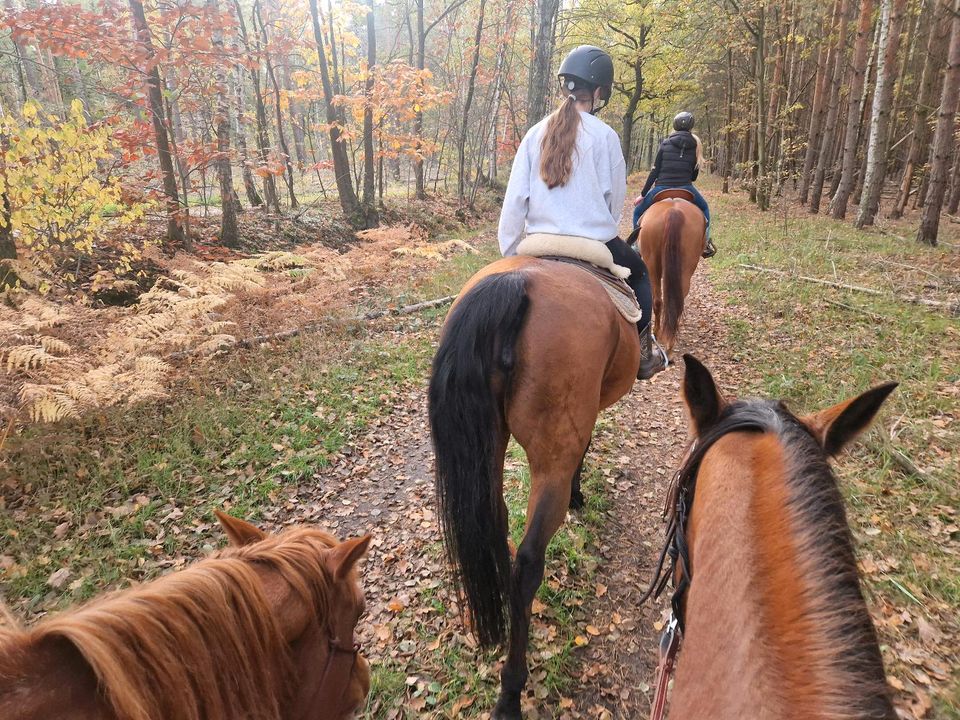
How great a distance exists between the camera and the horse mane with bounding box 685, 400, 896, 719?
2.68 feet

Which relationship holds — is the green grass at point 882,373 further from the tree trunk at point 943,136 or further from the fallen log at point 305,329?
the fallen log at point 305,329

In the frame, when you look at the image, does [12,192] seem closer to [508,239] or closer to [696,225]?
[508,239]

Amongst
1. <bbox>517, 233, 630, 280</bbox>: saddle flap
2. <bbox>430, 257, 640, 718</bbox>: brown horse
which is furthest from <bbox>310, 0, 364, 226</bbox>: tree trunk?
<bbox>430, 257, 640, 718</bbox>: brown horse

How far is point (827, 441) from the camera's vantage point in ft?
4.67

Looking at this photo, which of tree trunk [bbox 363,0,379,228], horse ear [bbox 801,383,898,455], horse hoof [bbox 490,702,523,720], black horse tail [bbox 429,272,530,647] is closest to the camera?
horse ear [bbox 801,383,898,455]

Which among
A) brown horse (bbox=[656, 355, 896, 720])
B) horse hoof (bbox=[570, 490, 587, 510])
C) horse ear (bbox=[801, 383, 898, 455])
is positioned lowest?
horse hoof (bbox=[570, 490, 587, 510])

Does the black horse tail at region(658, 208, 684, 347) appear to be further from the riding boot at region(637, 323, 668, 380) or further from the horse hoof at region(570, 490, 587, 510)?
the horse hoof at region(570, 490, 587, 510)

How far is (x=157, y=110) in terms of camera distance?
766 centimetres

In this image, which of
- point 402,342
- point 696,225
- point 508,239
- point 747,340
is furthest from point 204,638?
point 747,340

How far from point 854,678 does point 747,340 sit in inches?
281

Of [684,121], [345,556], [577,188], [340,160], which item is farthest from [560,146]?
[340,160]

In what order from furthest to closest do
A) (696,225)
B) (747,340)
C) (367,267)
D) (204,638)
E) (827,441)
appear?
1. (367,267)
2. (747,340)
3. (696,225)
4. (827,441)
5. (204,638)

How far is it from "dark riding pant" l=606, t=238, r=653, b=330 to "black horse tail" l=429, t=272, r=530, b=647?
165 cm

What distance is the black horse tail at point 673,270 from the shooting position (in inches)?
252
